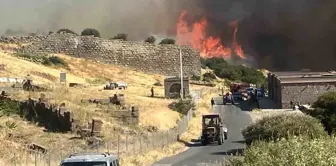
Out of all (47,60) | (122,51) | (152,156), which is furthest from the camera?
(122,51)

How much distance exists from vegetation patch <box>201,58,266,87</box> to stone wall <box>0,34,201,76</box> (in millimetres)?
16444

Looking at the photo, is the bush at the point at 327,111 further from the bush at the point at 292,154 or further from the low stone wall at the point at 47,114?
the bush at the point at 292,154

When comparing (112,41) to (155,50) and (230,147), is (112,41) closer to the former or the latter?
(155,50)

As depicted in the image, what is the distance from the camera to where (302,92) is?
262 ft

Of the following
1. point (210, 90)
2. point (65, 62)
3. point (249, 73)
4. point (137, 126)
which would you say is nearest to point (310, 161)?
point (137, 126)

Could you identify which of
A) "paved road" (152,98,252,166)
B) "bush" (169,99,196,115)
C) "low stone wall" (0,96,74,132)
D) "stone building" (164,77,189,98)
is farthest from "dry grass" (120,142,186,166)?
"stone building" (164,77,189,98)

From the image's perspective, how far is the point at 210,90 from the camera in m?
95.7

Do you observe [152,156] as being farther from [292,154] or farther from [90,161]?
[292,154]

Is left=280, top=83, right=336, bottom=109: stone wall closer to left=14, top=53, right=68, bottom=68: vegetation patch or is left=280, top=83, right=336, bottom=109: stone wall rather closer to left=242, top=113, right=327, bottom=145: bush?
left=14, top=53, right=68, bottom=68: vegetation patch

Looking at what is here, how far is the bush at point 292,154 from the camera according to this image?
44.3 feet

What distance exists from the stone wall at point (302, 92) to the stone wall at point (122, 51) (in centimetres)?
3850

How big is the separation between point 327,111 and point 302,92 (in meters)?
29.7

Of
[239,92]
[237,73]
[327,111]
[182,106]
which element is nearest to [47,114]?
[327,111]

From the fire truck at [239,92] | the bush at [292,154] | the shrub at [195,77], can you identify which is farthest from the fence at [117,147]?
the shrub at [195,77]
